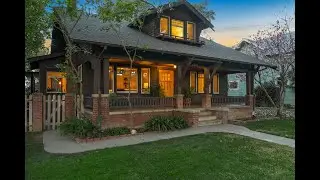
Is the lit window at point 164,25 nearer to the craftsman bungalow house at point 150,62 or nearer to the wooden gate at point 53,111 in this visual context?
the craftsman bungalow house at point 150,62

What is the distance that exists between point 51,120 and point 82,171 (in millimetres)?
7376

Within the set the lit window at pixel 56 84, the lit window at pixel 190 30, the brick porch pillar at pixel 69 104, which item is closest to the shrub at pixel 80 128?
the brick porch pillar at pixel 69 104

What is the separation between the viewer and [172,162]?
621 centimetres

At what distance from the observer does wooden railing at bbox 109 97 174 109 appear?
11586mm

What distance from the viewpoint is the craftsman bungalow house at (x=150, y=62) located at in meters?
11.4

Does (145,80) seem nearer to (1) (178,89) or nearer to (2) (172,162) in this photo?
(1) (178,89)

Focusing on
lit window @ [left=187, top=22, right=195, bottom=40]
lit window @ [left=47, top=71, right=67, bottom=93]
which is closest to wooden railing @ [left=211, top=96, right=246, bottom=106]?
lit window @ [left=187, top=22, right=195, bottom=40]

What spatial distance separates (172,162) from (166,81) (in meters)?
10.5

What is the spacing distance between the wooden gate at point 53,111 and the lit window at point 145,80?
4631 mm

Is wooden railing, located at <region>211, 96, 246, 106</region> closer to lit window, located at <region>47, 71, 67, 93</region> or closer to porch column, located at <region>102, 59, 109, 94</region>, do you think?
porch column, located at <region>102, 59, 109, 94</region>

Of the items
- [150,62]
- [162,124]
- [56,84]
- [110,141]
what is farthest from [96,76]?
[56,84]

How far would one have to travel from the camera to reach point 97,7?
1118 centimetres

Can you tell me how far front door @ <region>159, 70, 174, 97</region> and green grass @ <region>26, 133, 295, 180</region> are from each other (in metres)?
7.86

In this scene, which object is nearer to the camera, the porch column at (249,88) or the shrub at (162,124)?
the shrub at (162,124)
